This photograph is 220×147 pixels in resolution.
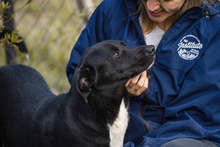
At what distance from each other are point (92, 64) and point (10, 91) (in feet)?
3.27

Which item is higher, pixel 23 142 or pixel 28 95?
pixel 28 95

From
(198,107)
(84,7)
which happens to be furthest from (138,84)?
(84,7)

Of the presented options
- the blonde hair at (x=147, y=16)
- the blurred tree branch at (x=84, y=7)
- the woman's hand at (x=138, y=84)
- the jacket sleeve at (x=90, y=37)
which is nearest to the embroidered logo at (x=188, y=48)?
the blonde hair at (x=147, y=16)

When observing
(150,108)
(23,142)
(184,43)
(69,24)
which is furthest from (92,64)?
(69,24)

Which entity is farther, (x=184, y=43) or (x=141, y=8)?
(x=141, y=8)

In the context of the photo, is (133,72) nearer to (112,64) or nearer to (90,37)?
(112,64)

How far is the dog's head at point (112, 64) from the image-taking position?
6.64ft

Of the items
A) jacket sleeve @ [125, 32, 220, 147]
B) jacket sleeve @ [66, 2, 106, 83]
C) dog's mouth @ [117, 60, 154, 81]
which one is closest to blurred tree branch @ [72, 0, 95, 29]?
jacket sleeve @ [66, 2, 106, 83]

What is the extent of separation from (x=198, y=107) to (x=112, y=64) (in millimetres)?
831

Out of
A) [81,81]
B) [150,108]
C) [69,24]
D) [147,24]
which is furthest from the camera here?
[69,24]

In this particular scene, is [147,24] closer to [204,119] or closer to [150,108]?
[150,108]

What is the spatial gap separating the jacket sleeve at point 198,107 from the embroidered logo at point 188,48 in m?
0.09

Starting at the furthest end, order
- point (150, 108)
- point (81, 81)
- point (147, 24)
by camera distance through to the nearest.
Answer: point (147, 24) < point (150, 108) < point (81, 81)

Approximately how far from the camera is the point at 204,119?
2127 millimetres
